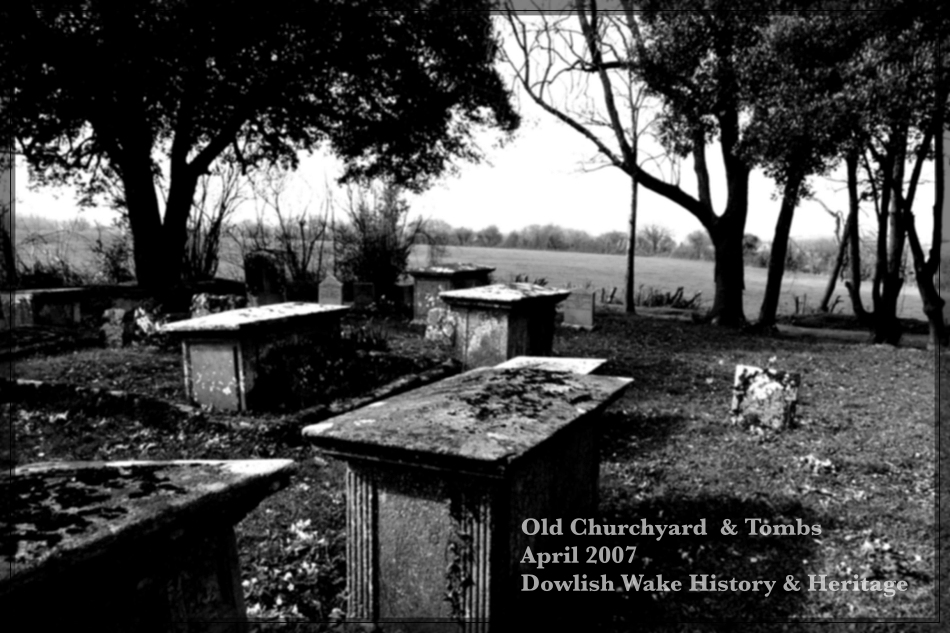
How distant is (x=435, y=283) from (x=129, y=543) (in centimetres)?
1102

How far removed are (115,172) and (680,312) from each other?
15.0 m

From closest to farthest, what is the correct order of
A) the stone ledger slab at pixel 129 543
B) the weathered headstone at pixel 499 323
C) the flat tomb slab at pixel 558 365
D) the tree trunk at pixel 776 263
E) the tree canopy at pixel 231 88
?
the stone ledger slab at pixel 129 543, the flat tomb slab at pixel 558 365, the weathered headstone at pixel 499 323, the tree canopy at pixel 231 88, the tree trunk at pixel 776 263

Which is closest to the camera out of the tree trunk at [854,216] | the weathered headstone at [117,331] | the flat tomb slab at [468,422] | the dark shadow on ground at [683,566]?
the flat tomb slab at [468,422]

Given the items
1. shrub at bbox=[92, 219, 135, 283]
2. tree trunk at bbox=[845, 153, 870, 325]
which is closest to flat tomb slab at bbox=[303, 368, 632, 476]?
tree trunk at bbox=[845, 153, 870, 325]

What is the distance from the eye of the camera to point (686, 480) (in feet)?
14.7

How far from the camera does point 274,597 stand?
3055 mm

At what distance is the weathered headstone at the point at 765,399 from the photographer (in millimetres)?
5840

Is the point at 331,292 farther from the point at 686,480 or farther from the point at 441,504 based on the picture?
the point at 441,504

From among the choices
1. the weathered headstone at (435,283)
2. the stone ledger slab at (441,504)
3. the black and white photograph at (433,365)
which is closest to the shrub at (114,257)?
the black and white photograph at (433,365)

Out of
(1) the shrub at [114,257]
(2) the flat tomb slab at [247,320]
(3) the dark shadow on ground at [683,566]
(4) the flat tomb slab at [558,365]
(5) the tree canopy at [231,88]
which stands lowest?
(3) the dark shadow on ground at [683,566]

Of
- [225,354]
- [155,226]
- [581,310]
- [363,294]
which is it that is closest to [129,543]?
[225,354]

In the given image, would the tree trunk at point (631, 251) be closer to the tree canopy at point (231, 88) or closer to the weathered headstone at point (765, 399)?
the tree canopy at point (231, 88)

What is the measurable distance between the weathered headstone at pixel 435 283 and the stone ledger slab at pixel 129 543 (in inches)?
404

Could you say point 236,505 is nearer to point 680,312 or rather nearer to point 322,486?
point 322,486
